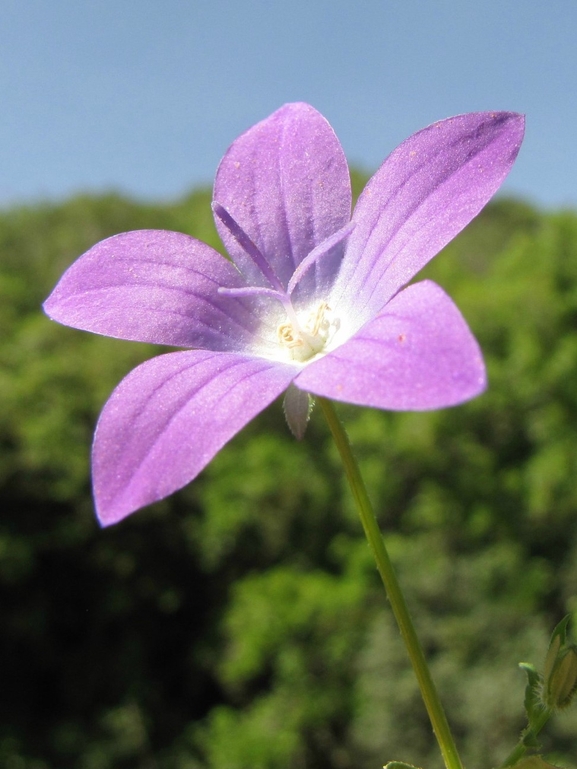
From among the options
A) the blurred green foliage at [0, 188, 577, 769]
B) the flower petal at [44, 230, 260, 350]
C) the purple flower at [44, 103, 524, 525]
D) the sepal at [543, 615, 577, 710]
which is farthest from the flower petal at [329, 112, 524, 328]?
the blurred green foliage at [0, 188, 577, 769]

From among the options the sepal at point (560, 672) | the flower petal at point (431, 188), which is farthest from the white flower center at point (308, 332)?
the sepal at point (560, 672)

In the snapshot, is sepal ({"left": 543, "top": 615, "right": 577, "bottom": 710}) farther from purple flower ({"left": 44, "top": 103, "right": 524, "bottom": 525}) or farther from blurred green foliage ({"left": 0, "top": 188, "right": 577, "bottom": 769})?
blurred green foliage ({"left": 0, "top": 188, "right": 577, "bottom": 769})

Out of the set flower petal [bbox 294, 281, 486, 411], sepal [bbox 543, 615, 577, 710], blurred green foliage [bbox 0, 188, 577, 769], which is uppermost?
flower petal [bbox 294, 281, 486, 411]

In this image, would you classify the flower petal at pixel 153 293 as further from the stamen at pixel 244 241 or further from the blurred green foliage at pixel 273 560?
the blurred green foliage at pixel 273 560

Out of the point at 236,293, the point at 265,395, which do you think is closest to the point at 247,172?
the point at 236,293

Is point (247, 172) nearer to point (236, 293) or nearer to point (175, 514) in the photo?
point (236, 293)

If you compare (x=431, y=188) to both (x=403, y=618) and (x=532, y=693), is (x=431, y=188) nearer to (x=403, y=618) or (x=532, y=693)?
(x=403, y=618)
